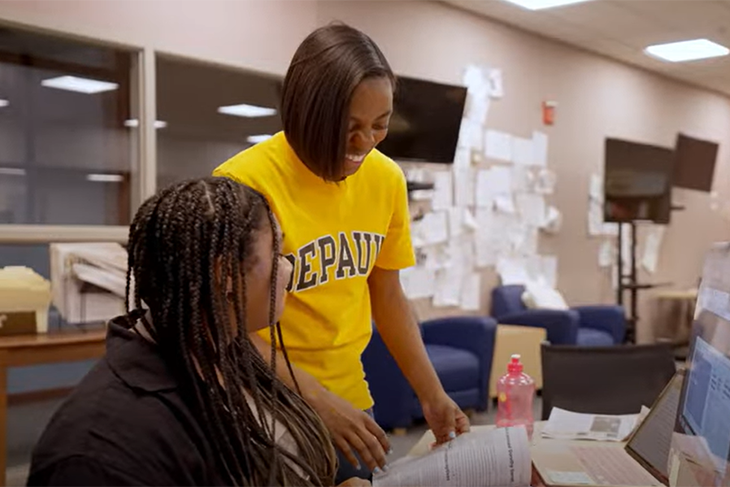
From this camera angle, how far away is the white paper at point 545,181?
621cm

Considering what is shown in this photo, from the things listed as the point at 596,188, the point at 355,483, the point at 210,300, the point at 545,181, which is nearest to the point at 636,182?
the point at 596,188

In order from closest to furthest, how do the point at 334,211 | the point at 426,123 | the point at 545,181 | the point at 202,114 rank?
the point at 334,211, the point at 202,114, the point at 426,123, the point at 545,181

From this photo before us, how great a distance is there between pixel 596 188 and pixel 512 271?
1546 mm

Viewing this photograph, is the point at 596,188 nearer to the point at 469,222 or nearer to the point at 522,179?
the point at 522,179

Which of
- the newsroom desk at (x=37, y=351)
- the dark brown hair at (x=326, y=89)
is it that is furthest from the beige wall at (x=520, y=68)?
the dark brown hair at (x=326, y=89)

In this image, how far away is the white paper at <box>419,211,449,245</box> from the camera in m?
5.19

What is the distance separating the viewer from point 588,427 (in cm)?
179

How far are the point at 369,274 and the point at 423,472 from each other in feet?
1.63

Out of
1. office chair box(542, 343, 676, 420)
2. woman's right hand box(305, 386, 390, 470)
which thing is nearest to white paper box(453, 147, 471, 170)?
office chair box(542, 343, 676, 420)

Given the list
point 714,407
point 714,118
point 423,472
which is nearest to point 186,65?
point 423,472

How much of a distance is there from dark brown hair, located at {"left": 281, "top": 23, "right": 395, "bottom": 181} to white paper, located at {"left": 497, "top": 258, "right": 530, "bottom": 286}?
4.59m

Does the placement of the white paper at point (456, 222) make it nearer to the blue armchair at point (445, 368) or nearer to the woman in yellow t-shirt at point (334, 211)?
the blue armchair at point (445, 368)

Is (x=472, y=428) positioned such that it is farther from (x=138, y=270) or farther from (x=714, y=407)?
(x=138, y=270)

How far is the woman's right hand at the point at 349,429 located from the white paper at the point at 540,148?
5.22 meters
